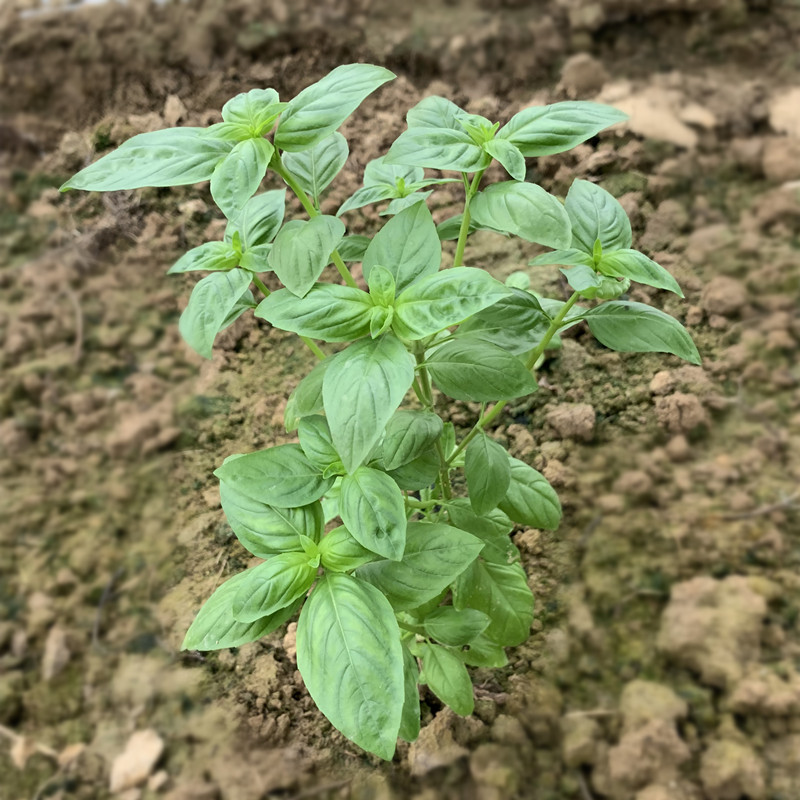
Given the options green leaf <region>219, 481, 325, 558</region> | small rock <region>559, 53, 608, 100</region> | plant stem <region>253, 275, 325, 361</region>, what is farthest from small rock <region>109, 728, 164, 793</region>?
small rock <region>559, 53, 608, 100</region>

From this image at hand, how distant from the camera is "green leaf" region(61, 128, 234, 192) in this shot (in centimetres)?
88

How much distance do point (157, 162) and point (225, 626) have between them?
2.10ft

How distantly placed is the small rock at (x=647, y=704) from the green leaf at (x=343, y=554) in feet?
2.73

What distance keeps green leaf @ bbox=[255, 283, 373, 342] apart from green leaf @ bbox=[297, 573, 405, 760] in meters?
0.33

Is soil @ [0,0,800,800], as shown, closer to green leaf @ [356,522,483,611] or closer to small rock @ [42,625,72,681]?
small rock @ [42,625,72,681]

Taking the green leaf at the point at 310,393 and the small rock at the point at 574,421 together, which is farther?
the small rock at the point at 574,421

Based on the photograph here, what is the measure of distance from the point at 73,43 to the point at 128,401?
53.7 inches

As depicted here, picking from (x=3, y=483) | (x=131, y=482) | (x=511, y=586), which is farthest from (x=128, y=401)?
(x=511, y=586)

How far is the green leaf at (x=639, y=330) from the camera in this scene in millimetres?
949

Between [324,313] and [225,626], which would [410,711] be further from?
[324,313]

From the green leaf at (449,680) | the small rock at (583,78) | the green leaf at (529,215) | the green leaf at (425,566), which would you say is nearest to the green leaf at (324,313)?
the green leaf at (529,215)

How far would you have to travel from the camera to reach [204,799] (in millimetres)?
1468

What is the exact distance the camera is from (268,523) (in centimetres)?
98

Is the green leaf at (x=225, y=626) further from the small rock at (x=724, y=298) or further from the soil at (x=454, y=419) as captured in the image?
the small rock at (x=724, y=298)
